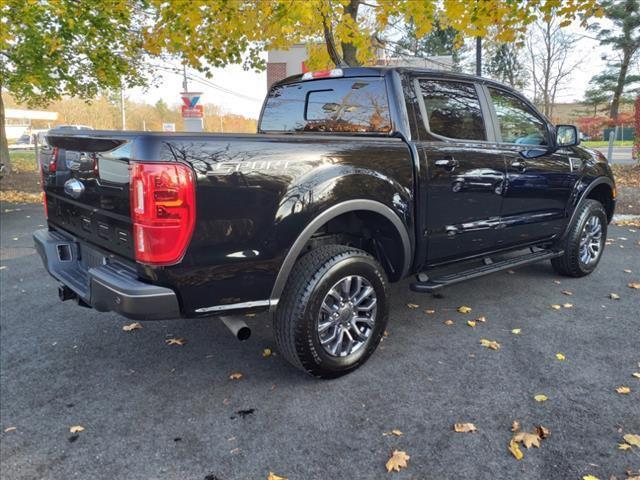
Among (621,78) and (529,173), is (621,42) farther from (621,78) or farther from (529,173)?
(529,173)

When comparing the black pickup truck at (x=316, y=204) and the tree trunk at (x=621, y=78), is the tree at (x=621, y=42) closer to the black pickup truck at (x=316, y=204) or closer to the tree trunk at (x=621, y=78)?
the tree trunk at (x=621, y=78)

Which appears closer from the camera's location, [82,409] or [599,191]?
[82,409]

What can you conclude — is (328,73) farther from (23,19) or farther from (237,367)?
(23,19)

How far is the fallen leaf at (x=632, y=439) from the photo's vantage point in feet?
8.07

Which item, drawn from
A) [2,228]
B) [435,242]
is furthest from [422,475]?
[2,228]

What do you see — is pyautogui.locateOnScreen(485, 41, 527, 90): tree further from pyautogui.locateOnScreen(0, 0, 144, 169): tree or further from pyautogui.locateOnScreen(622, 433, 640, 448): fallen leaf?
pyautogui.locateOnScreen(622, 433, 640, 448): fallen leaf

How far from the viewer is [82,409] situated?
9.51ft

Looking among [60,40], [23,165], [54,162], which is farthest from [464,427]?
[23,165]

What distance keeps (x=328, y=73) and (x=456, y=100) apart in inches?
40.4

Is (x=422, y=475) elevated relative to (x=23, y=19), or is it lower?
lower

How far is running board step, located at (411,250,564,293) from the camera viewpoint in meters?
3.60

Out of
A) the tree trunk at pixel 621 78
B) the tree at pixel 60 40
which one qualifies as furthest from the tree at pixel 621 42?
the tree at pixel 60 40

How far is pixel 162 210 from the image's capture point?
2346mm

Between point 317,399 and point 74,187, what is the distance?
1924 mm
